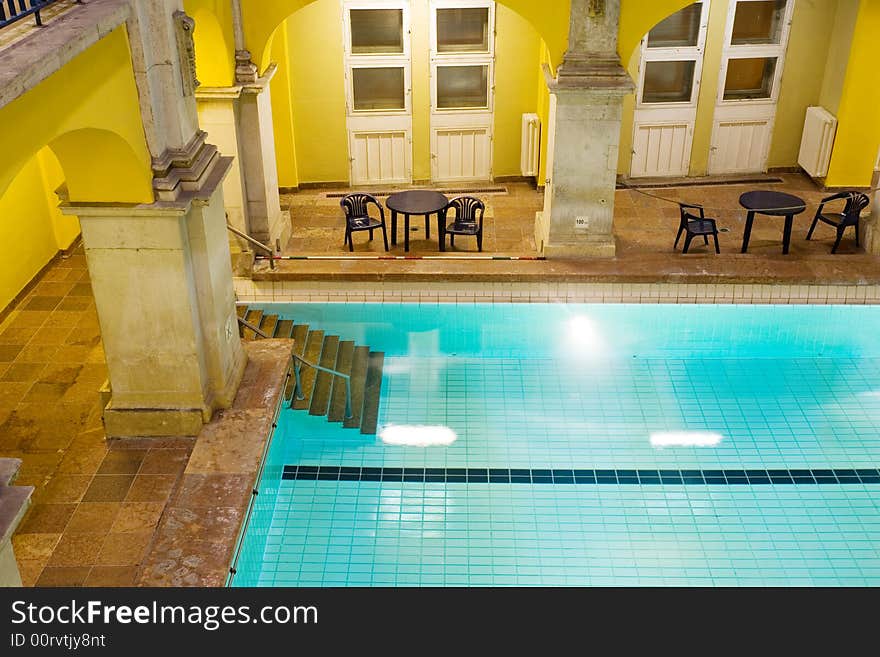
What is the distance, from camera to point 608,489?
31.3 ft

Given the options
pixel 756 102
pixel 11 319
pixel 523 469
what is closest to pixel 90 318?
pixel 11 319

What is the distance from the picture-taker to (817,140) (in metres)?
15.1

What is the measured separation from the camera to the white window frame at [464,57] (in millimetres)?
14656

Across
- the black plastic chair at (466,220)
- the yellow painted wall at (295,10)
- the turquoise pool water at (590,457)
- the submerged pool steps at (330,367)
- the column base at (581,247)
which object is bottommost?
the turquoise pool water at (590,457)

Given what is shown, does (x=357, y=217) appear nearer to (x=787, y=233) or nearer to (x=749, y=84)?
(x=787, y=233)

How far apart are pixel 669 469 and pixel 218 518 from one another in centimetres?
461

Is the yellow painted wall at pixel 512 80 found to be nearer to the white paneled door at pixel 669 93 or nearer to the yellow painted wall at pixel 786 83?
the yellow painted wall at pixel 786 83

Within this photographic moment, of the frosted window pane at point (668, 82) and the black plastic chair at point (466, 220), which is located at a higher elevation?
the frosted window pane at point (668, 82)

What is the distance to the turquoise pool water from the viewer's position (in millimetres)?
8711

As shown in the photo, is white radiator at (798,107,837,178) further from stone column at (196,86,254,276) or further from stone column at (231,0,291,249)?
stone column at (196,86,254,276)

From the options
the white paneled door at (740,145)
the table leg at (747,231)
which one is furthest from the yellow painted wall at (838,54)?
the table leg at (747,231)

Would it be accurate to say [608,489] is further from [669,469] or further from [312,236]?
[312,236]

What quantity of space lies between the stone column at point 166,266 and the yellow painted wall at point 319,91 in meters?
6.25

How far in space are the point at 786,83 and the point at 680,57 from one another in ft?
6.10
